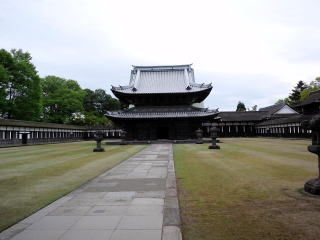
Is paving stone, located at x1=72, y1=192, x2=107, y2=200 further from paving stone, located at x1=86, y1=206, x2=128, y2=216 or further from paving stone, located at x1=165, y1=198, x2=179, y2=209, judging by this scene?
paving stone, located at x1=165, y1=198, x2=179, y2=209

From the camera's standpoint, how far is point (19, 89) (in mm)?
40531

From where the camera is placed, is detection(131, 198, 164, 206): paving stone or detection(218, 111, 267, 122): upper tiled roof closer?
detection(131, 198, 164, 206): paving stone

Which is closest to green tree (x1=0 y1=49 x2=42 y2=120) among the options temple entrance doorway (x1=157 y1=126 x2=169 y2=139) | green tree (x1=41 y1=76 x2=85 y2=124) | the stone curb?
green tree (x1=41 y1=76 x2=85 y2=124)

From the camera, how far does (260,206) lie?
19.3ft

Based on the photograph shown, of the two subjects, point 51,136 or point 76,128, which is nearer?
point 51,136

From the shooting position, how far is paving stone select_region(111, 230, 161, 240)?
427 centimetres

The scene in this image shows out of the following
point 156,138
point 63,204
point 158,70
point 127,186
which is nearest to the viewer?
point 63,204

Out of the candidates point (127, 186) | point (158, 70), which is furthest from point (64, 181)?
point (158, 70)

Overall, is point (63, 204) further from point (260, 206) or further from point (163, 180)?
point (260, 206)

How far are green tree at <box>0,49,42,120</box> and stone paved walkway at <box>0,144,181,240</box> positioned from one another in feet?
121

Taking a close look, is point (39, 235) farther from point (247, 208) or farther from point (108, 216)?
point (247, 208)

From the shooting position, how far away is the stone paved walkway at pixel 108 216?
4.44 m

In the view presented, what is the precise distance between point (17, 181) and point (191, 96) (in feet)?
109

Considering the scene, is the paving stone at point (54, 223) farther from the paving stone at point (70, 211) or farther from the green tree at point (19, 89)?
the green tree at point (19, 89)
